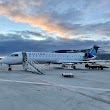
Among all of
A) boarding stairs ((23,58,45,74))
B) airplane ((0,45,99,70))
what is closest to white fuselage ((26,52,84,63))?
airplane ((0,45,99,70))

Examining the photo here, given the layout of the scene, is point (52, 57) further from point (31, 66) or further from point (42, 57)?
point (31, 66)

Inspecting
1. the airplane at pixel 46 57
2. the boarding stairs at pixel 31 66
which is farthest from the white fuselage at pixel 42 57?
the boarding stairs at pixel 31 66

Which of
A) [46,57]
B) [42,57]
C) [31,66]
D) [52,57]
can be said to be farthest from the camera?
[52,57]

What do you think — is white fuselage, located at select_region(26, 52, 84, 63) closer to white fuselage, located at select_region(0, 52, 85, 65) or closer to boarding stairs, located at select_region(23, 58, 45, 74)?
white fuselage, located at select_region(0, 52, 85, 65)

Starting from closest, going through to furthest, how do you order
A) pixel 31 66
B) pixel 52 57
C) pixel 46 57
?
pixel 31 66
pixel 46 57
pixel 52 57

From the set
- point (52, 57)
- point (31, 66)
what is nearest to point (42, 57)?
point (52, 57)

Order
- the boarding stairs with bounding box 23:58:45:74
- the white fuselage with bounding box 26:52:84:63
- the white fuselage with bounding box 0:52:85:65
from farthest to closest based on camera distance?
the white fuselage with bounding box 26:52:84:63, the white fuselage with bounding box 0:52:85:65, the boarding stairs with bounding box 23:58:45:74

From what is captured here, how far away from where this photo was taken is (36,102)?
1108cm

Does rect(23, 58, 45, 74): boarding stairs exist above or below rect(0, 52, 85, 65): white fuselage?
below

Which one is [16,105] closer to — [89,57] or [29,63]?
[29,63]

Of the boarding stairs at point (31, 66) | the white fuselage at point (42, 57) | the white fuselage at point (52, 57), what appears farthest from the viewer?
the white fuselage at point (52, 57)

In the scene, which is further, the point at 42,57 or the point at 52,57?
the point at 52,57

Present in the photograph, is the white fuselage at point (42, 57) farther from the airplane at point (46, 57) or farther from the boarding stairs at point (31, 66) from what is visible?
the boarding stairs at point (31, 66)

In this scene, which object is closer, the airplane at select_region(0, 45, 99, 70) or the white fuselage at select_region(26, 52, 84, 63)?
the airplane at select_region(0, 45, 99, 70)
